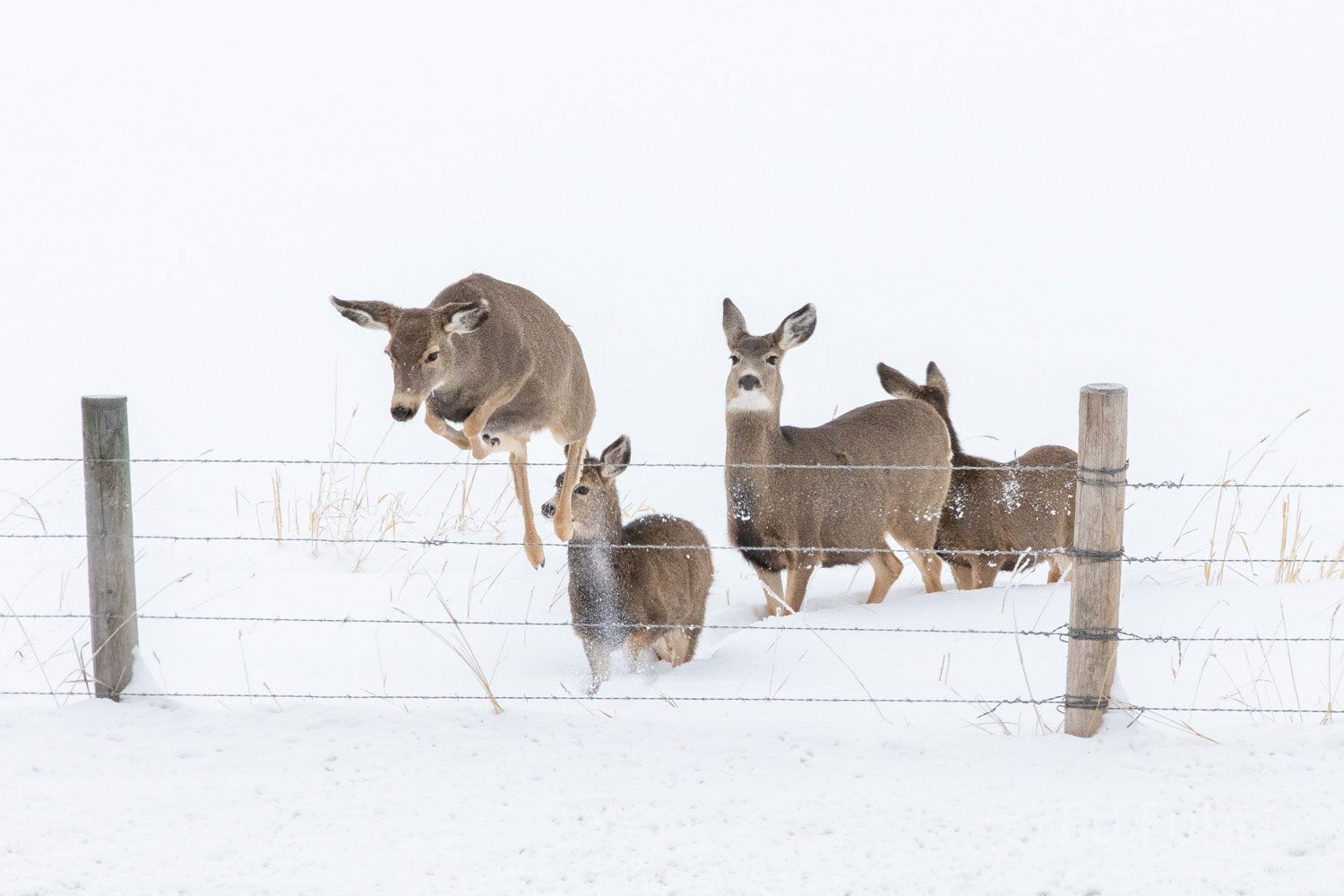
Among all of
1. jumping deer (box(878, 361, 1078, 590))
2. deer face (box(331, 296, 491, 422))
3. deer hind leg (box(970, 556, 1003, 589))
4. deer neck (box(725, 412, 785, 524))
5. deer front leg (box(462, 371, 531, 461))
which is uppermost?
deer face (box(331, 296, 491, 422))

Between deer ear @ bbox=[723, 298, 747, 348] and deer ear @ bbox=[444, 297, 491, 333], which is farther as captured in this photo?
deer ear @ bbox=[723, 298, 747, 348]

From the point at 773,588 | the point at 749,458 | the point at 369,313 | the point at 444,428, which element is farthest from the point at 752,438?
the point at 369,313

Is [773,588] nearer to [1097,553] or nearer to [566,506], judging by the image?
[566,506]

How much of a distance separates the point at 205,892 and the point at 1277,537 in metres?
8.07

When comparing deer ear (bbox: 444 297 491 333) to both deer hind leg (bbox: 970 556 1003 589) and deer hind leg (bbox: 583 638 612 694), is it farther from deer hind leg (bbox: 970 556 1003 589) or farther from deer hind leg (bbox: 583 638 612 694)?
deer hind leg (bbox: 970 556 1003 589)

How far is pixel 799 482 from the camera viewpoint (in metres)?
7.03

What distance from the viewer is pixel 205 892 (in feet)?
12.8

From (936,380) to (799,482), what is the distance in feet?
5.51

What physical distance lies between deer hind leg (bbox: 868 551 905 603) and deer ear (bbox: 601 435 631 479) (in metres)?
1.91

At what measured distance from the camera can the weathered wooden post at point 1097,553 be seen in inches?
184

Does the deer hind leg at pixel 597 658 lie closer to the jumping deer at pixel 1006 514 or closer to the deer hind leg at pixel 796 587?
the deer hind leg at pixel 796 587

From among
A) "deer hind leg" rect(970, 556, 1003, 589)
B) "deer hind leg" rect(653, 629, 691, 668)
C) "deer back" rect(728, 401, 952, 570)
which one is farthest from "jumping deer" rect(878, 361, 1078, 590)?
"deer hind leg" rect(653, 629, 691, 668)

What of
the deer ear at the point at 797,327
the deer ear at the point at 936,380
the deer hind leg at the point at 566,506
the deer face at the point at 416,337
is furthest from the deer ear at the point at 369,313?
the deer ear at the point at 936,380

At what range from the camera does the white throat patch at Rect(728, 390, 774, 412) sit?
699 cm
